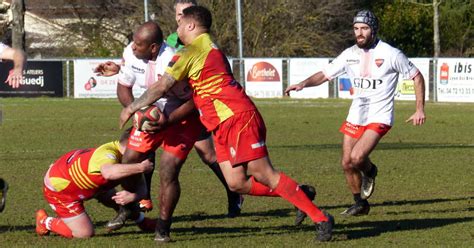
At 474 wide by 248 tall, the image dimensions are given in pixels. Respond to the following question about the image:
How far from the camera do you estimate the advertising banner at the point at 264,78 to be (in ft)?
129

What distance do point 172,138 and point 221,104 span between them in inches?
28.9

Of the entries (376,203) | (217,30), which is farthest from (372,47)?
(217,30)

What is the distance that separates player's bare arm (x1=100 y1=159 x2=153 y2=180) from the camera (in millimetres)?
8617

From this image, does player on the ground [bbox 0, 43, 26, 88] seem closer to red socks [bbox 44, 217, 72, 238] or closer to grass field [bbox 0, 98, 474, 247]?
red socks [bbox 44, 217, 72, 238]

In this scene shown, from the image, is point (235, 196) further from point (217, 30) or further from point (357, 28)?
point (217, 30)

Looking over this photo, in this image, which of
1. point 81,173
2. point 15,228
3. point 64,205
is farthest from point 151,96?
point 15,228

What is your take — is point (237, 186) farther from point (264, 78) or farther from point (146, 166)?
point (264, 78)

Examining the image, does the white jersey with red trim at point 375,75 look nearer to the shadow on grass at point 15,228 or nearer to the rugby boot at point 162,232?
the rugby boot at point 162,232

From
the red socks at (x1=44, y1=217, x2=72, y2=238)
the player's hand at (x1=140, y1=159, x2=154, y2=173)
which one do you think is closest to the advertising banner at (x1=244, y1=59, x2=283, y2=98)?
the red socks at (x1=44, y1=217, x2=72, y2=238)

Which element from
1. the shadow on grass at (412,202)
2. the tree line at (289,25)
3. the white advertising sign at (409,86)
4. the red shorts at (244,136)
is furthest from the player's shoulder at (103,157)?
the tree line at (289,25)

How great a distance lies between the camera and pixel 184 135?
9.25 meters

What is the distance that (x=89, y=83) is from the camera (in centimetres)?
4041

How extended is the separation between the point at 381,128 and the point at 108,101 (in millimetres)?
A: 27450

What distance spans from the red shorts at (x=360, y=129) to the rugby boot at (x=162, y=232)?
8.83 feet
